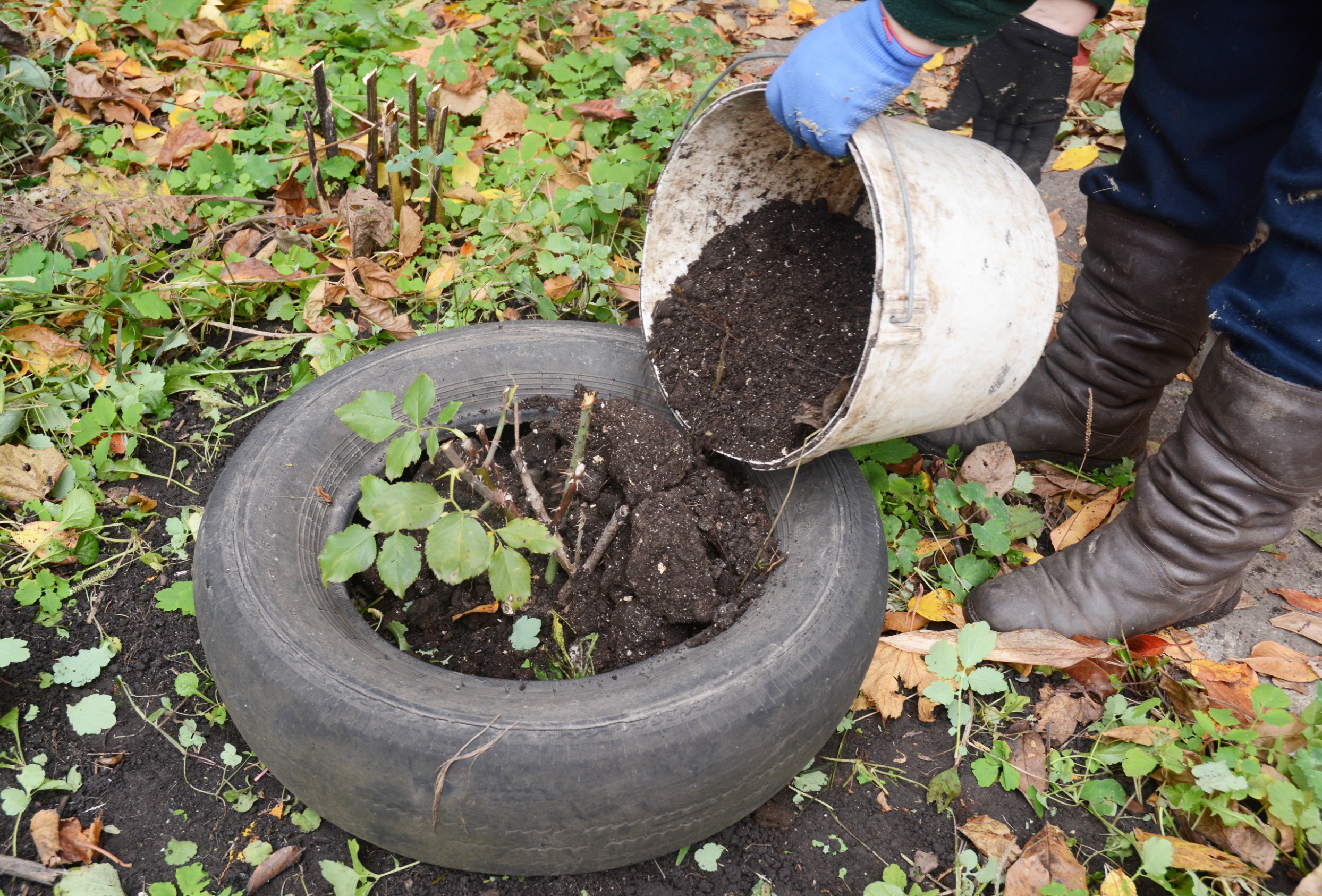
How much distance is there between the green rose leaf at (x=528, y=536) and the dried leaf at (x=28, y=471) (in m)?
1.51

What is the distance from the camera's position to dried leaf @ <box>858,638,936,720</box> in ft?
5.98

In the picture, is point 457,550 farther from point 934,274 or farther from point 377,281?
point 377,281

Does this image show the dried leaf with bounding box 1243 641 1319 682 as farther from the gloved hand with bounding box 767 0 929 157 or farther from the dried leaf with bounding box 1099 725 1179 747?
the gloved hand with bounding box 767 0 929 157

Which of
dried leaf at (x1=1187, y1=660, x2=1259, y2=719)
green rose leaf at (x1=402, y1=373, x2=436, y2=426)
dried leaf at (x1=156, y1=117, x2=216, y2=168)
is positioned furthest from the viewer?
dried leaf at (x1=156, y1=117, x2=216, y2=168)

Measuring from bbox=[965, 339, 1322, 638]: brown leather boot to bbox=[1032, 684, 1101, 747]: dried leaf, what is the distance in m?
0.16

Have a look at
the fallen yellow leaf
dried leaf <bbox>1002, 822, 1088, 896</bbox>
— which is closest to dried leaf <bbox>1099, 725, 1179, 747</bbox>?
dried leaf <bbox>1002, 822, 1088, 896</bbox>

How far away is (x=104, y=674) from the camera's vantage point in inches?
73.7

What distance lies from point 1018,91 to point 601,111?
5.56ft

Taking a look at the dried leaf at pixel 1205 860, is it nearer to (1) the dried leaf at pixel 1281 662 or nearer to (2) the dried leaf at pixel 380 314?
(1) the dried leaf at pixel 1281 662

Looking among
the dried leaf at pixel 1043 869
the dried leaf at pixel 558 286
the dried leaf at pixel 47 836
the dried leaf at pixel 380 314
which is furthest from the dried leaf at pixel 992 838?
the dried leaf at pixel 380 314

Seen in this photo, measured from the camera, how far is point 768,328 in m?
1.92

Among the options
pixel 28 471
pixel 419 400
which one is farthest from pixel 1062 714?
pixel 28 471

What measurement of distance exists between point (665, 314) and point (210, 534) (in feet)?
3.46

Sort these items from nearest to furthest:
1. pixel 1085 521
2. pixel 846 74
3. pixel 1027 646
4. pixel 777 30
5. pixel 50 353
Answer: pixel 846 74
pixel 1027 646
pixel 1085 521
pixel 50 353
pixel 777 30
